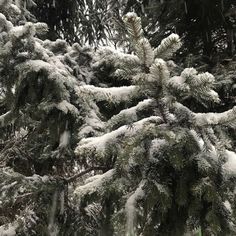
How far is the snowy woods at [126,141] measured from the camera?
67.5 inches

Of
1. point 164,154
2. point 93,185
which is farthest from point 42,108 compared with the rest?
point 164,154

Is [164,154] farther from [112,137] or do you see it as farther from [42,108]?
[42,108]

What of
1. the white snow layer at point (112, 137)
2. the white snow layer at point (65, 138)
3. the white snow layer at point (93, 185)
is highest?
the white snow layer at point (65, 138)

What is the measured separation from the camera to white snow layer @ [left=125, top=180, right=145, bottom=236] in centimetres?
187

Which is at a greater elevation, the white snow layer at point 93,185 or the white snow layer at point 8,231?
the white snow layer at point 93,185

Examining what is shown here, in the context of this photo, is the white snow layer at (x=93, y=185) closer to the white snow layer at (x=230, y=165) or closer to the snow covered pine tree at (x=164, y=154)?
the snow covered pine tree at (x=164, y=154)

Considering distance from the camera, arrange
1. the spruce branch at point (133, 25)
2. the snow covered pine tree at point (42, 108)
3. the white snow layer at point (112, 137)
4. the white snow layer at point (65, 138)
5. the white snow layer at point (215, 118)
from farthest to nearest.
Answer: the white snow layer at point (65, 138)
the snow covered pine tree at point (42, 108)
the white snow layer at point (112, 137)
the white snow layer at point (215, 118)
the spruce branch at point (133, 25)

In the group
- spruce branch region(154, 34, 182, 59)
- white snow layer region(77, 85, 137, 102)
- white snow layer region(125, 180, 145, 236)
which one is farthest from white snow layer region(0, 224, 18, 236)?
spruce branch region(154, 34, 182, 59)

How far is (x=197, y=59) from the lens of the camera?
4.15 meters

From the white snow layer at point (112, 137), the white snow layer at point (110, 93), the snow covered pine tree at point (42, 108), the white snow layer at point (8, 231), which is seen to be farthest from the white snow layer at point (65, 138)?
the white snow layer at point (110, 93)

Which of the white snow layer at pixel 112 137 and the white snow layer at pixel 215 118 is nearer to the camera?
the white snow layer at pixel 215 118

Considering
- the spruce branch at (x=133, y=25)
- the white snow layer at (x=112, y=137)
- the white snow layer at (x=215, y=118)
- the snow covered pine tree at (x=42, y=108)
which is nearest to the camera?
the spruce branch at (x=133, y=25)

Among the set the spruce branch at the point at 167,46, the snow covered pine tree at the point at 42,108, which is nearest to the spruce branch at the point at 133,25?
the spruce branch at the point at 167,46

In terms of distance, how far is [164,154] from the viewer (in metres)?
1.96
